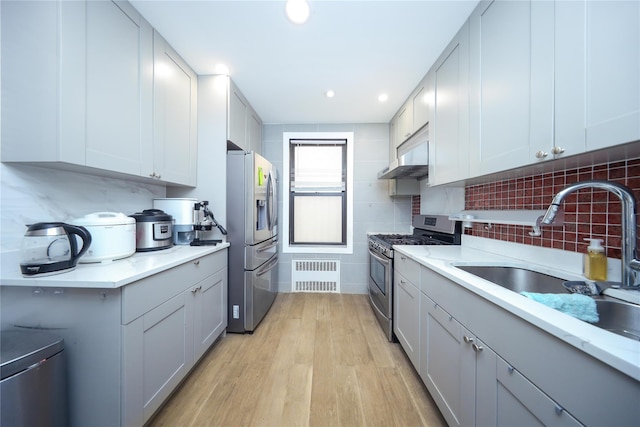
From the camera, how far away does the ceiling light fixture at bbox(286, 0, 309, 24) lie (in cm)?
128

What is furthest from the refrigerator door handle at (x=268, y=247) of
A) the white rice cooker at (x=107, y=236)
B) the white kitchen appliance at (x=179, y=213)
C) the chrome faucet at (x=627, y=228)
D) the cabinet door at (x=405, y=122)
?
the chrome faucet at (x=627, y=228)

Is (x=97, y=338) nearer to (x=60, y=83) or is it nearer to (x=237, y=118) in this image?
(x=60, y=83)

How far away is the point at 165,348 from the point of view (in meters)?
1.26

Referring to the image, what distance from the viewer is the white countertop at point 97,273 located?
956 millimetres

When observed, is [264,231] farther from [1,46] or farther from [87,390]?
[1,46]

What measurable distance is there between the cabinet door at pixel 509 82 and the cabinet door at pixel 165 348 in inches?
79.8

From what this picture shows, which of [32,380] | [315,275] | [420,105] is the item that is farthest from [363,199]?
[32,380]

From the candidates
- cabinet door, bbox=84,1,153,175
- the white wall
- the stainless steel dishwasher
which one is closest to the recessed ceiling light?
cabinet door, bbox=84,1,153,175

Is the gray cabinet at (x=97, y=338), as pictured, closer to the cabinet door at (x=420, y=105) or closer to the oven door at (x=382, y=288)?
the oven door at (x=382, y=288)

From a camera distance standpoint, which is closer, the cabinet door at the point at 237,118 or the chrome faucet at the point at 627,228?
the chrome faucet at the point at 627,228

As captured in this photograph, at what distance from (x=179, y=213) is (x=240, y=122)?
3.76 ft

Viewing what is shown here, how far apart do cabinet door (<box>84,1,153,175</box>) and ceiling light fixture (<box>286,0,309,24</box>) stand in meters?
1.03

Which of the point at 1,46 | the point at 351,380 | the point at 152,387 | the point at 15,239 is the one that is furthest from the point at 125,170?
the point at 351,380

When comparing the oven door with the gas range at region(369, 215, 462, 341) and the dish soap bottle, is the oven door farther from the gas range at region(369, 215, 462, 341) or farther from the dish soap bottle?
the dish soap bottle
